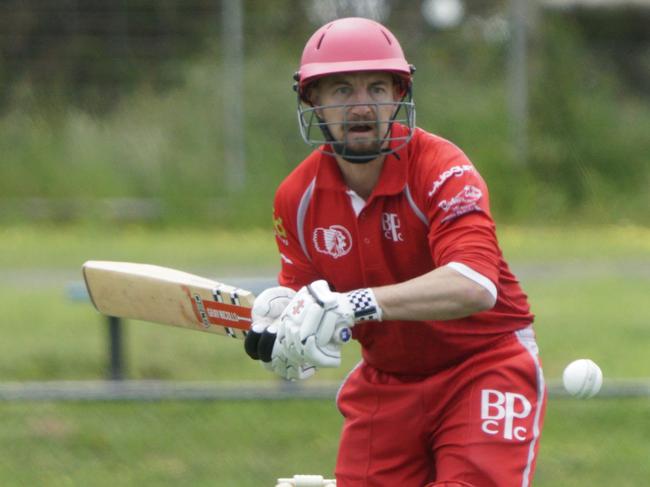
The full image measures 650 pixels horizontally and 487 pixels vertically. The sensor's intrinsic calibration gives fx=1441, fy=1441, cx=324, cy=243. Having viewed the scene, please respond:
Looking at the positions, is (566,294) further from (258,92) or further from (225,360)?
(258,92)

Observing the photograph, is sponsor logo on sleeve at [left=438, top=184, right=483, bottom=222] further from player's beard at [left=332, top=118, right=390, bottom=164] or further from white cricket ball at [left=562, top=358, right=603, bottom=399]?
white cricket ball at [left=562, top=358, right=603, bottom=399]

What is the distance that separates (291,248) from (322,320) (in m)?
0.77

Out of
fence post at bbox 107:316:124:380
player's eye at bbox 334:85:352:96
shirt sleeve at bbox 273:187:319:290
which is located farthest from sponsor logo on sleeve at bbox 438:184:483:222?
fence post at bbox 107:316:124:380

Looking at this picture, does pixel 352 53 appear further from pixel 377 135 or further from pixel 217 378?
pixel 217 378

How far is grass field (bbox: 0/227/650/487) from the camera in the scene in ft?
20.3

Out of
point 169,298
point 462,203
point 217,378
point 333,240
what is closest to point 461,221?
point 462,203

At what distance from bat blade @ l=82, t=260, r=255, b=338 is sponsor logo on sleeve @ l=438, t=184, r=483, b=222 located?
0.72 metres

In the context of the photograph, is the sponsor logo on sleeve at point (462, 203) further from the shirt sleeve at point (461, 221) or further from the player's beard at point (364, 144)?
the player's beard at point (364, 144)

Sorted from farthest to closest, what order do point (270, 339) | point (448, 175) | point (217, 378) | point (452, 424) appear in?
point (217, 378)
point (452, 424)
point (448, 175)
point (270, 339)

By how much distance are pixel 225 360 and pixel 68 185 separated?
766cm

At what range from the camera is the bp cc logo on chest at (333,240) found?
417 centimetres

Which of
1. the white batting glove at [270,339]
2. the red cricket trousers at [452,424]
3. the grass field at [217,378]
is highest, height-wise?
the white batting glove at [270,339]

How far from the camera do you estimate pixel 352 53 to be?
4.04 metres

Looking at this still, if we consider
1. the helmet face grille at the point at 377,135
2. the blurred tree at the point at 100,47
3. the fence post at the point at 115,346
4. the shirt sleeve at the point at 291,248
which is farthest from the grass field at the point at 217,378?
the blurred tree at the point at 100,47
